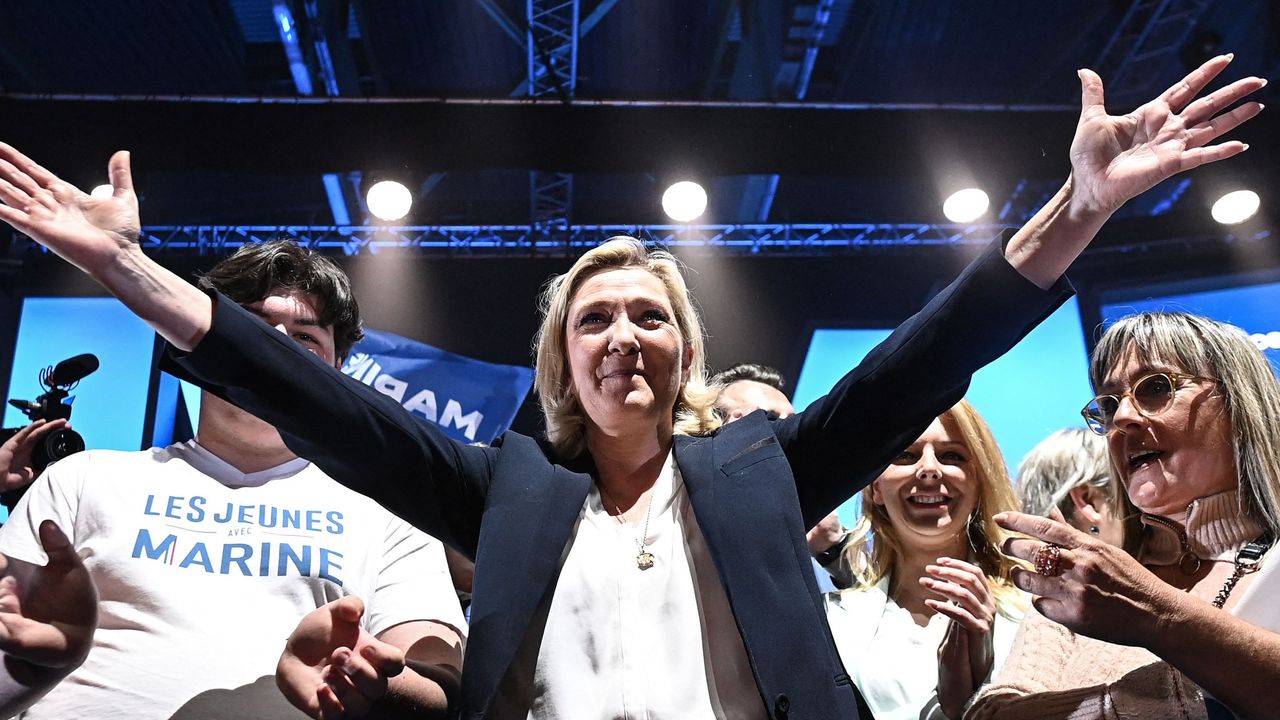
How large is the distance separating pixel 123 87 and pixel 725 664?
5702mm

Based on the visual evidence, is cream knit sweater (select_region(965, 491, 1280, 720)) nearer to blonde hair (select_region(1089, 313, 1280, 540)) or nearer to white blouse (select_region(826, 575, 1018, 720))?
blonde hair (select_region(1089, 313, 1280, 540))

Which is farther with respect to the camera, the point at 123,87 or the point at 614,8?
the point at 123,87

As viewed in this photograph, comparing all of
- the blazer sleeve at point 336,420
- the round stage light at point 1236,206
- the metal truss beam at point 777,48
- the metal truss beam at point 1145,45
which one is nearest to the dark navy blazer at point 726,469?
the blazer sleeve at point 336,420

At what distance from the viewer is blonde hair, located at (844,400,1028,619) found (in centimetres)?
264

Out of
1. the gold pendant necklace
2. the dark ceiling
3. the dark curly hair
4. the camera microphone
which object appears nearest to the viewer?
the gold pendant necklace

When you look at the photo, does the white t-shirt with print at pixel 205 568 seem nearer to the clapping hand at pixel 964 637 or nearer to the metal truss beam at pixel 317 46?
the clapping hand at pixel 964 637

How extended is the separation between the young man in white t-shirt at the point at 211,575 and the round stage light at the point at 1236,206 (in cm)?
501

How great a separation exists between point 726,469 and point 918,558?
115 cm

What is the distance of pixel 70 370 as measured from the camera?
296cm

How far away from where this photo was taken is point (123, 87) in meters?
5.93

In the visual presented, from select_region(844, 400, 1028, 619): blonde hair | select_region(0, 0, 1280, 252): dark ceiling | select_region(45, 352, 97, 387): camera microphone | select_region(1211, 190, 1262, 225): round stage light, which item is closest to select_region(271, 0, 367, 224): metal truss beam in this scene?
select_region(0, 0, 1280, 252): dark ceiling

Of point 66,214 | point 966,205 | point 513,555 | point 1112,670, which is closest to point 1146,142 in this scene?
point 1112,670

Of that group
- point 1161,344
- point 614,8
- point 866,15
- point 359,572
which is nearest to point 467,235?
point 614,8

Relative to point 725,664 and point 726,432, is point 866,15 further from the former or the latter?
point 725,664
